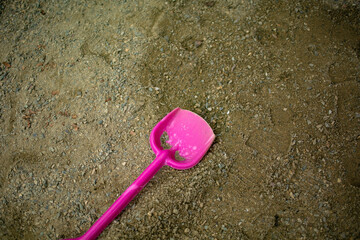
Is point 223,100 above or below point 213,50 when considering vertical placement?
below

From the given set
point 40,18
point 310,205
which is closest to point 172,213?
→ point 310,205

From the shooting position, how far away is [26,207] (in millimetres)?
1333

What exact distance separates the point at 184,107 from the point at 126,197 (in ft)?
1.91

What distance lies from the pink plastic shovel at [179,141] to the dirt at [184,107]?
0.07 meters

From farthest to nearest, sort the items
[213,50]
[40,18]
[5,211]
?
[40,18]
[213,50]
[5,211]

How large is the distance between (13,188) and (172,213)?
32.7 inches

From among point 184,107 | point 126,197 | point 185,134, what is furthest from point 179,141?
point 126,197

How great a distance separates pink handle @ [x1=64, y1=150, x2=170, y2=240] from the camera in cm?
116

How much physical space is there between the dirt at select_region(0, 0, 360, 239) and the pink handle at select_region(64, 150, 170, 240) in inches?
2.5

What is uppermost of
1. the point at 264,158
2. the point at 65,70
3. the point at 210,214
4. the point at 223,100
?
the point at 65,70

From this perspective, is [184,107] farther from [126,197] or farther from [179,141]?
[126,197]

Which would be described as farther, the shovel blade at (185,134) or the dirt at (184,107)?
the shovel blade at (185,134)

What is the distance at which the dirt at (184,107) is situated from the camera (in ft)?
4.09

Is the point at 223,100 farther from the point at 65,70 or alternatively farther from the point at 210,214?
the point at 65,70
